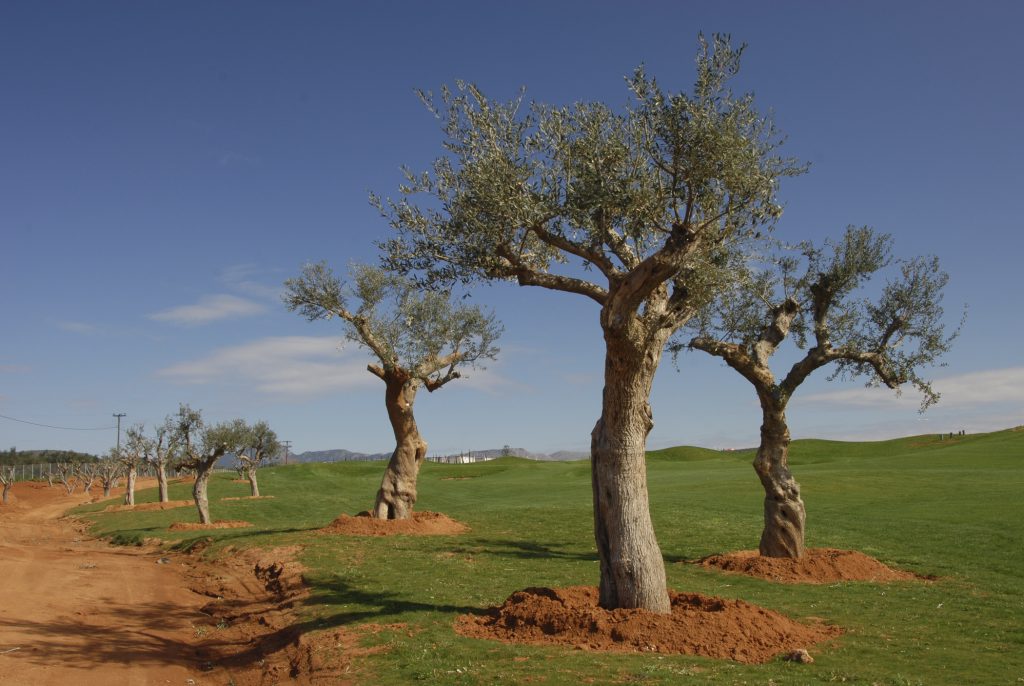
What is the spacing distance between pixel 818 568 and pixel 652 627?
1054cm

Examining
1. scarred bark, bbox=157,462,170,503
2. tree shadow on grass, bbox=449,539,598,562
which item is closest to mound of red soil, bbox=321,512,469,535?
tree shadow on grass, bbox=449,539,598,562

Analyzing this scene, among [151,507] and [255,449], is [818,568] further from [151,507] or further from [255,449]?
[255,449]

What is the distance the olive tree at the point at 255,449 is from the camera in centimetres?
5516

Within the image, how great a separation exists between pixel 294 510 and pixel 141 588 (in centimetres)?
2254

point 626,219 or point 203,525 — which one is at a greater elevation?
point 626,219

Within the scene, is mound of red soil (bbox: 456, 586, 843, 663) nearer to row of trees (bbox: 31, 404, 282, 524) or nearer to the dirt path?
the dirt path

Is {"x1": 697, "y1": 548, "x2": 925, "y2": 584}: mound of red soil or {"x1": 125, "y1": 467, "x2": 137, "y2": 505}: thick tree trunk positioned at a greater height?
{"x1": 125, "y1": 467, "x2": 137, "y2": 505}: thick tree trunk

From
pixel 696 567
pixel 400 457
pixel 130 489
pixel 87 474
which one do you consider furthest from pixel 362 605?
pixel 87 474

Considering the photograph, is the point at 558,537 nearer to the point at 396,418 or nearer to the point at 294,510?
the point at 396,418

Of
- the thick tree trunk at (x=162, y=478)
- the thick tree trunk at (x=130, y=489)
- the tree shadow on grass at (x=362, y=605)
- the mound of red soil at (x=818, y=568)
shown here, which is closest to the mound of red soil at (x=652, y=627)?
the tree shadow on grass at (x=362, y=605)

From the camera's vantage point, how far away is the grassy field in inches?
461

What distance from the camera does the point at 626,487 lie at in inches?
540

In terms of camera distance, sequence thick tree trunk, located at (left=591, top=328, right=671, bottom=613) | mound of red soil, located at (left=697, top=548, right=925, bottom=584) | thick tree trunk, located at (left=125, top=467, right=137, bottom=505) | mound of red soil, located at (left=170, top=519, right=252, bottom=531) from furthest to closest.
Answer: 1. thick tree trunk, located at (left=125, top=467, right=137, bottom=505)
2. mound of red soil, located at (left=170, top=519, right=252, bottom=531)
3. mound of red soil, located at (left=697, top=548, right=925, bottom=584)
4. thick tree trunk, located at (left=591, top=328, right=671, bottom=613)

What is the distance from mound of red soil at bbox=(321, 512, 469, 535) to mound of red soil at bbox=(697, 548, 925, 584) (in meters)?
12.0
